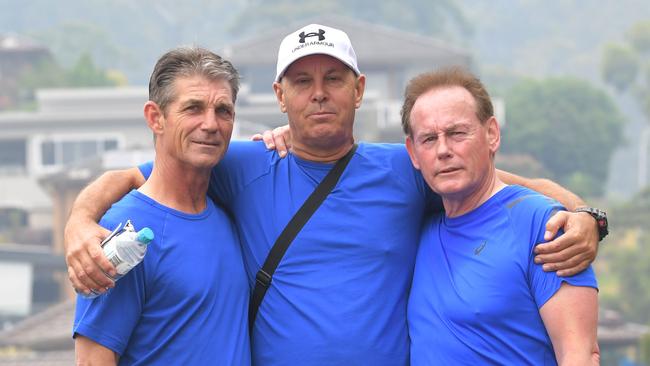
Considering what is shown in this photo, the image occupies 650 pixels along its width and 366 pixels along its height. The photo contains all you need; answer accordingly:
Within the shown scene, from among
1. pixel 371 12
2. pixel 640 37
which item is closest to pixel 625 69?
pixel 640 37

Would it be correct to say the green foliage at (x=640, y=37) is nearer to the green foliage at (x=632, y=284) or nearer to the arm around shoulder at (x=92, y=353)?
the green foliage at (x=632, y=284)

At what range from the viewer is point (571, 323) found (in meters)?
3.37

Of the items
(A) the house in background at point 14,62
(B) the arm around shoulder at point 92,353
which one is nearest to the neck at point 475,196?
(B) the arm around shoulder at point 92,353

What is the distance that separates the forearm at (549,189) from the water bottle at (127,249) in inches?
46.6

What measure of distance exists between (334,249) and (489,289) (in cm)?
51

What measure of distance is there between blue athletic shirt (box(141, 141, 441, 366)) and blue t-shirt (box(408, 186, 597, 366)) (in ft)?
0.34

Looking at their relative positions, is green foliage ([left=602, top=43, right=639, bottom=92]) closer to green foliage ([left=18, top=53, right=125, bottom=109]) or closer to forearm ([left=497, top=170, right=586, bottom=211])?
green foliage ([left=18, top=53, right=125, bottom=109])

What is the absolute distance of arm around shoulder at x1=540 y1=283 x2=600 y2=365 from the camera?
11.0ft

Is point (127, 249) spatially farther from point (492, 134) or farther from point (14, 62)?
point (14, 62)

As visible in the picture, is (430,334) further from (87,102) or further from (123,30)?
(123,30)

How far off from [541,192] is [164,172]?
3.90ft

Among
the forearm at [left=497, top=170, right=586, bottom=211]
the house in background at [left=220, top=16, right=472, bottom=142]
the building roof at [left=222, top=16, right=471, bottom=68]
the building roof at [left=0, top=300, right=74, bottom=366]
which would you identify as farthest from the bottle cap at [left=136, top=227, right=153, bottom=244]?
the building roof at [left=222, top=16, right=471, bottom=68]

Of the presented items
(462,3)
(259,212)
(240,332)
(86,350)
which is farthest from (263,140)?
(462,3)

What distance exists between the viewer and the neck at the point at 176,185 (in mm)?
3641
